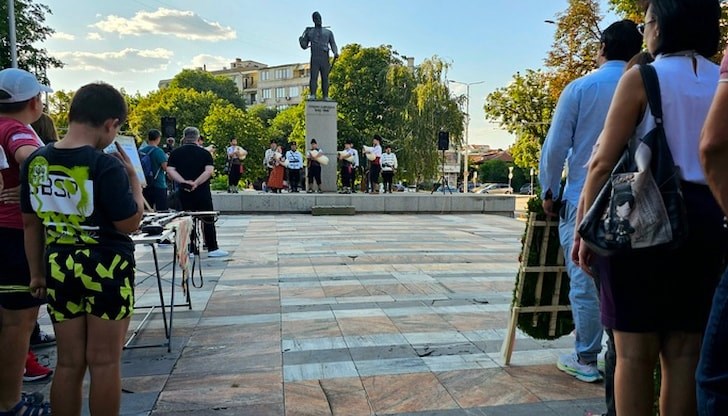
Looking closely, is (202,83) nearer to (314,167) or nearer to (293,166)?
(293,166)

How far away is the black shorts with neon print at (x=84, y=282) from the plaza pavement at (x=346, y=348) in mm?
896

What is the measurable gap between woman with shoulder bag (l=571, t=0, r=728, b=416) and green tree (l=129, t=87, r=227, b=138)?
5373 centimetres

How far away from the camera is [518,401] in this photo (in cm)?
283

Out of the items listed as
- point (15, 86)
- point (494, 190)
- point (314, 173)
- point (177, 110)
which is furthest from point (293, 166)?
point (494, 190)

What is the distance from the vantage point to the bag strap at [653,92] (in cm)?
171

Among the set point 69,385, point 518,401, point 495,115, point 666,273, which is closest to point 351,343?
point 518,401

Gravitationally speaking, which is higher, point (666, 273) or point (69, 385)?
point (666, 273)

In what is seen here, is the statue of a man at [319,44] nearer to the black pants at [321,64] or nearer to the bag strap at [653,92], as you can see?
the black pants at [321,64]

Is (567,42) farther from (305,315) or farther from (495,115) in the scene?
(305,315)

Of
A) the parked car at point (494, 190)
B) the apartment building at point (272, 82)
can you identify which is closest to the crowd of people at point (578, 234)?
the parked car at point (494, 190)

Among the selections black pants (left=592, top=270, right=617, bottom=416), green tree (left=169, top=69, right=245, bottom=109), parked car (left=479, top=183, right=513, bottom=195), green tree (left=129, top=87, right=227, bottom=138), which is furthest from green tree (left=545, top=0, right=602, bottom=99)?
green tree (left=169, top=69, right=245, bottom=109)

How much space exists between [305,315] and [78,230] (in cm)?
271

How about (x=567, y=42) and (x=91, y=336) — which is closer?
(x=91, y=336)

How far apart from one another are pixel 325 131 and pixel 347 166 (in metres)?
1.40
